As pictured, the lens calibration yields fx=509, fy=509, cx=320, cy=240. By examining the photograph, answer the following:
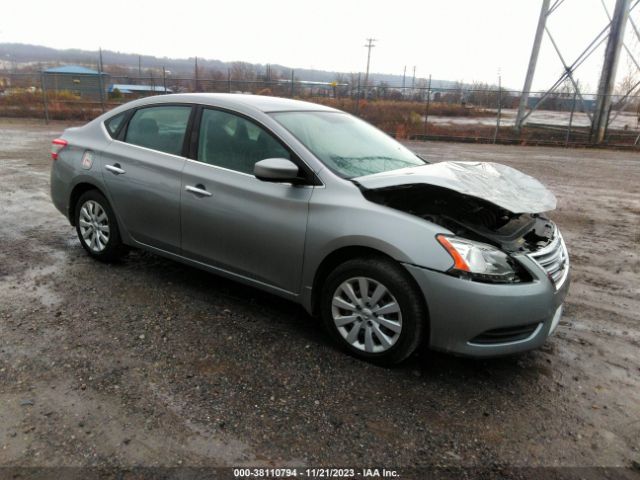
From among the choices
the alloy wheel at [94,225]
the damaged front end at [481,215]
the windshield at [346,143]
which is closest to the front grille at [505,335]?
the damaged front end at [481,215]

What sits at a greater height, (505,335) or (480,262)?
(480,262)

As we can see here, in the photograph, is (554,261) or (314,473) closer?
(314,473)

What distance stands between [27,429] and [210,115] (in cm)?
258

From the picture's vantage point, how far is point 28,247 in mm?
5336

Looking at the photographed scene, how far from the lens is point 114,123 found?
481cm

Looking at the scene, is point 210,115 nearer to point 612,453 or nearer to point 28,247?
point 28,247

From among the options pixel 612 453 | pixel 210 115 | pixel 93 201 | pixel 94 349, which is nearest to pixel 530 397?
pixel 612 453

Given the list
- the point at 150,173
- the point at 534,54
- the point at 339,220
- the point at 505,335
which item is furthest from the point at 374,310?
the point at 534,54

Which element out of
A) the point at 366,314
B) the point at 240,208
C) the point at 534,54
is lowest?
the point at 366,314

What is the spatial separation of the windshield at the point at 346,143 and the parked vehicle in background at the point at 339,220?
2 centimetres

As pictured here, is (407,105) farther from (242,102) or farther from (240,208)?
(240,208)

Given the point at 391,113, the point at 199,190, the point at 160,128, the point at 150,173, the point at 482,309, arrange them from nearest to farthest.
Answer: the point at 482,309
the point at 199,190
the point at 150,173
the point at 160,128
the point at 391,113

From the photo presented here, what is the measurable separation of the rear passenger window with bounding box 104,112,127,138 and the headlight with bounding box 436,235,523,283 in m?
3.27

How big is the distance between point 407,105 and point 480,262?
24.7 m
